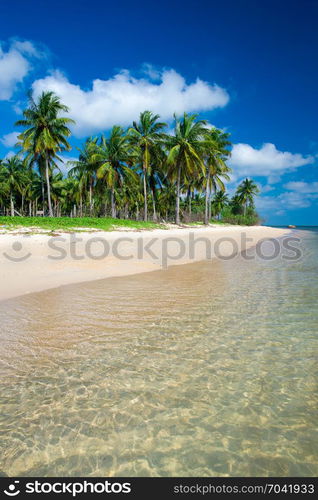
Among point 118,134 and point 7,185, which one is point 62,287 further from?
point 7,185

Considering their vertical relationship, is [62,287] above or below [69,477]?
above

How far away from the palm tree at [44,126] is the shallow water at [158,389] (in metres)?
27.5

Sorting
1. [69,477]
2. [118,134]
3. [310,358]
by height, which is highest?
[118,134]

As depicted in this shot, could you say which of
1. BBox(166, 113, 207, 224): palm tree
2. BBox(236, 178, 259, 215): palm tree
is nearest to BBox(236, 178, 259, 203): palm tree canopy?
BBox(236, 178, 259, 215): palm tree

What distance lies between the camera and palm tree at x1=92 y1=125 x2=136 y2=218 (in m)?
30.4

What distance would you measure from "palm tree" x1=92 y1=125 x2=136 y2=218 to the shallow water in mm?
26951

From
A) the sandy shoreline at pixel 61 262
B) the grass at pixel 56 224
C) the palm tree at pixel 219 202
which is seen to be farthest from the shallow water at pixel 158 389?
the palm tree at pixel 219 202

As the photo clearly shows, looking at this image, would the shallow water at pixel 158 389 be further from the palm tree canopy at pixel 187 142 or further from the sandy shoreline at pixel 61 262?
the palm tree canopy at pixel 187 142

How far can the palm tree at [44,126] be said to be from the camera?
91.9ft

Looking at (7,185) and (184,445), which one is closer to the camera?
(184,445)

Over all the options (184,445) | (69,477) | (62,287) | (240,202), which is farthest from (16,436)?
(240,202)

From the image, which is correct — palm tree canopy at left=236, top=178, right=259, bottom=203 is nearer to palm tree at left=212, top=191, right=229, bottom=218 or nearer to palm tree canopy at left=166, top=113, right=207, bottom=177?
palm tree at left=212, top=191, right=229, bottom=218

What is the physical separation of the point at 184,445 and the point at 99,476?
23.5 inches

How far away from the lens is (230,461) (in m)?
1.84
